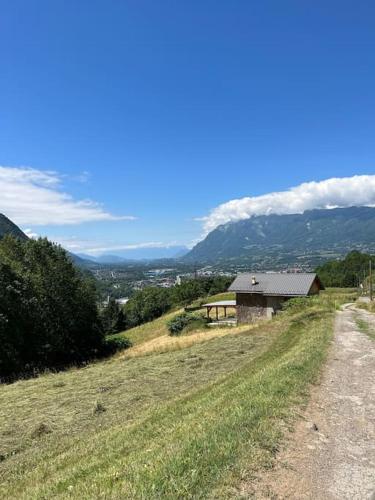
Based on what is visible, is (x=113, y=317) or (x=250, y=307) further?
(x=113, y=317)

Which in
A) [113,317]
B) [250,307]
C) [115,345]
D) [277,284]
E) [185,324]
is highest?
[277,284]

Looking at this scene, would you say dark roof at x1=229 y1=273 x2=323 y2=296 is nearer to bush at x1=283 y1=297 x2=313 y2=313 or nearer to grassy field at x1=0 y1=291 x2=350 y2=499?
bush at x1=283 y1=297 x2=313 y2=313

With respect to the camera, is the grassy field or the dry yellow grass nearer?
the grassy field

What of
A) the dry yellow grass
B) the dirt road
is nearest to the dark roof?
the dry yellow grass

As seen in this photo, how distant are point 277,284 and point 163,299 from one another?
82048mm

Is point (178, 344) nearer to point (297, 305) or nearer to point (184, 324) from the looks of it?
point (297, 305)

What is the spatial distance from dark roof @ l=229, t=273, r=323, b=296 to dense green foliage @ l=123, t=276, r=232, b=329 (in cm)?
6512

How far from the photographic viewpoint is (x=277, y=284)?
5716 centimetres

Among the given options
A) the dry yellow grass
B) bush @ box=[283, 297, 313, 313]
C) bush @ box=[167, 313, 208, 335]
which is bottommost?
bush @ box=[167, 313, 208, 335]

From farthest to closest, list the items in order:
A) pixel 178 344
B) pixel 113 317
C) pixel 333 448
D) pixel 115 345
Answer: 1. pixel 113 317
2. pixel 115 345
3. pixel 178 344
4. pixel 333 448

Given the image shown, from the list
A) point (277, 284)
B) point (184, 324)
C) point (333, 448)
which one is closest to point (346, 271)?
point (277, 284)

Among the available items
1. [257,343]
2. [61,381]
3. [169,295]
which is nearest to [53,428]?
[61,381]

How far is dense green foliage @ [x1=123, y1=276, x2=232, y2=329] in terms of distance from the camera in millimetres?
129125

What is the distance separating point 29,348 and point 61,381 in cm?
2227
